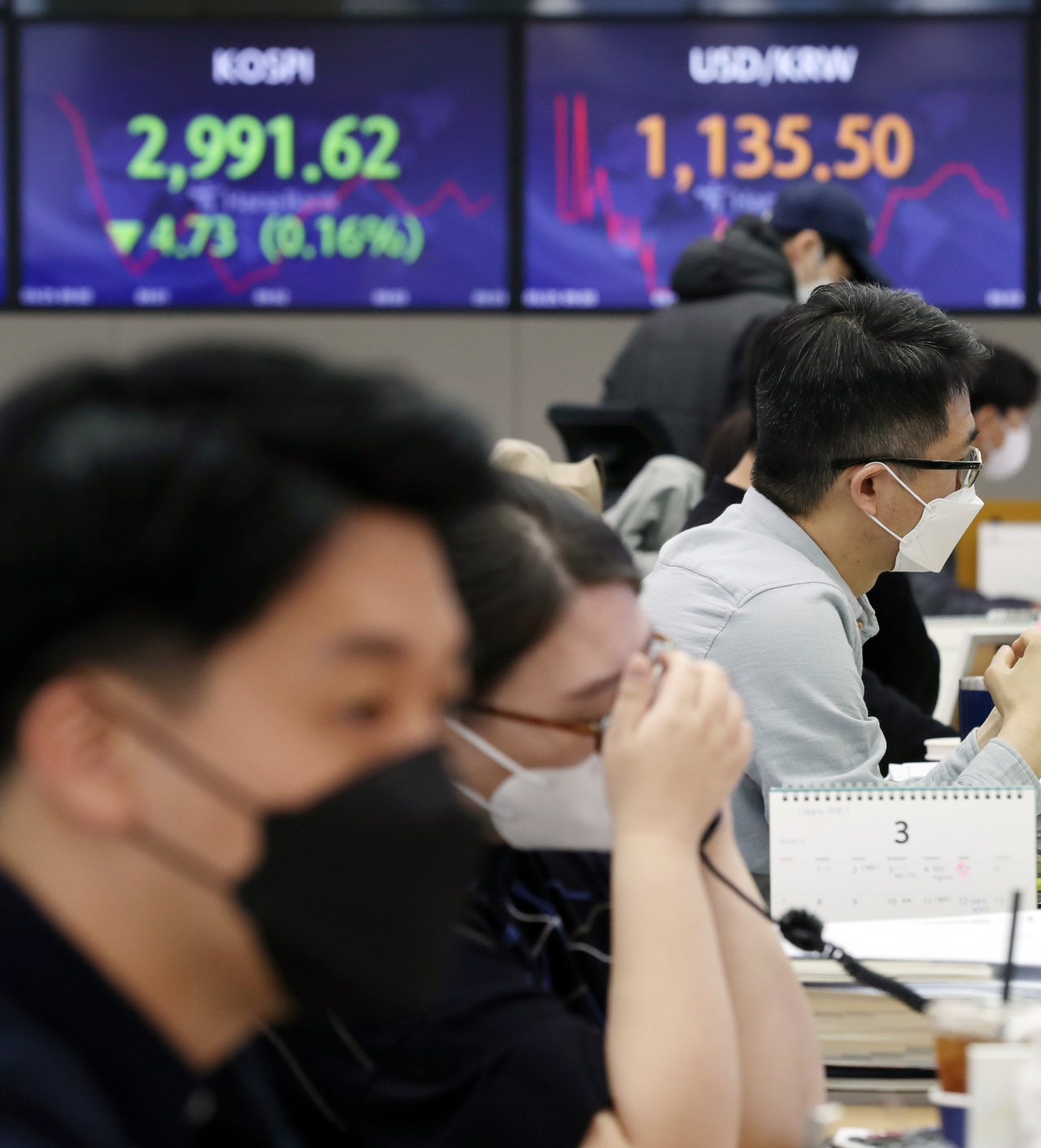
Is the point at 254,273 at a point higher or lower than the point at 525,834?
higher

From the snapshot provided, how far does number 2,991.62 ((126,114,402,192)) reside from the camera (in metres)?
5.36

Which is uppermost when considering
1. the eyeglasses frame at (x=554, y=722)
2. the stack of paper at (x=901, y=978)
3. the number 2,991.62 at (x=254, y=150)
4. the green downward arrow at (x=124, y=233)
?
the number 2,991.62 at (x=254, y=150)

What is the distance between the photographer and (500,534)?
114 centimetres

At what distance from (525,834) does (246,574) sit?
61cm

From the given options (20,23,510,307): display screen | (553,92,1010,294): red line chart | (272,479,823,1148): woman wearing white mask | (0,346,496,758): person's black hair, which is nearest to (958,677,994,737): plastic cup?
(272,479,823,1148): woman wearing white mask

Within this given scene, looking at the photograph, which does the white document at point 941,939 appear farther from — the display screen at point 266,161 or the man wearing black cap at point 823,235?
the display screen at point 266,161

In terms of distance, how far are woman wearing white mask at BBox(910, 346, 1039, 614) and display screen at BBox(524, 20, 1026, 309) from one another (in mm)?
754

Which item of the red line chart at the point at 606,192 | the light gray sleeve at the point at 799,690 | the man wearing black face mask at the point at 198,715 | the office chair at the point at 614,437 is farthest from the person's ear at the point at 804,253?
the man wearing black face mask at the point at 198,715

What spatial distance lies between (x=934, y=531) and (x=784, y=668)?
1.09 feet

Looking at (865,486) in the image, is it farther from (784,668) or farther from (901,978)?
(901,978)

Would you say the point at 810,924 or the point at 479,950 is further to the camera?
the point at 810,924

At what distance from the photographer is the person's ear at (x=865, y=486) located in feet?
6.30

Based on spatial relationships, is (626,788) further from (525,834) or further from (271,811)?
(271,811)

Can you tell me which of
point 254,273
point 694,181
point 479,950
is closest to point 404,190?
point 254,273
